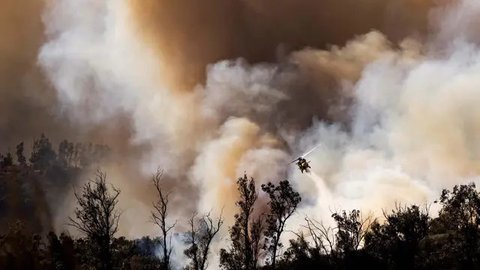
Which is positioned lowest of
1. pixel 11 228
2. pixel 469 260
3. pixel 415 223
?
pixel 469 260

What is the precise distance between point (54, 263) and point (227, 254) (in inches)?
1344

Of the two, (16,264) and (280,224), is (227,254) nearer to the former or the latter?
(280,224)

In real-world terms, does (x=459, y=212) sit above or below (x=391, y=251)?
above

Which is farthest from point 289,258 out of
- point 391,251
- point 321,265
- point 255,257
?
point 391,251

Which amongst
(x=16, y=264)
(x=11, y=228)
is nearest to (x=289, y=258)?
(x=16, y=264)

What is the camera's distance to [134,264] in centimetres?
8925

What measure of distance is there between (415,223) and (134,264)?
46.3m

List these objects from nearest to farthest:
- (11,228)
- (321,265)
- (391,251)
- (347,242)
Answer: (391,251) < (347,242) < (321,265) < (11,228)

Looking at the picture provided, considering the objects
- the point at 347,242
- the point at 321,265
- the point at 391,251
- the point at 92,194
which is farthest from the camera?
the point at 321,265

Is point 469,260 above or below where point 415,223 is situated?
below

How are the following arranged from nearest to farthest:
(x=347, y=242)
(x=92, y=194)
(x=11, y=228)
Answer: (x=92, y=194) → (x=347, y=242) → (x=11, y=228)

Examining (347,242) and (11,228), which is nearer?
(347,242)

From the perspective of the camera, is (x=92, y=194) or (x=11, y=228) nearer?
(x=92, y=194)

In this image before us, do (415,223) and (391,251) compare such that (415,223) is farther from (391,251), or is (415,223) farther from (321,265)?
(321,265)
